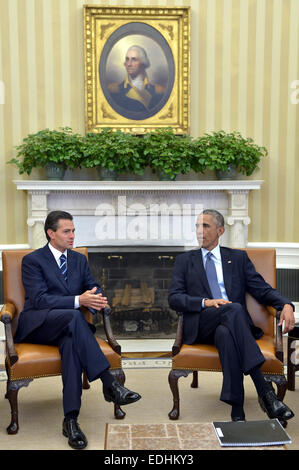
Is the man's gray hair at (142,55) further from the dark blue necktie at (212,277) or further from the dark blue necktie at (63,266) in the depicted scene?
the dark blue necktie at (63,266)

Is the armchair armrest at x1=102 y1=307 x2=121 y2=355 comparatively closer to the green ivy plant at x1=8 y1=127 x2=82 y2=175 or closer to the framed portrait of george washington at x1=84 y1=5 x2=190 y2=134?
the green ivy plant at x1=8 y1=127 x2=82 y2=175

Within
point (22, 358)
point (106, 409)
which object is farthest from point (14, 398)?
point (106, 409)

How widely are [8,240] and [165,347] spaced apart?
210cm

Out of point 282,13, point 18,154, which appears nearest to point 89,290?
point 18,154

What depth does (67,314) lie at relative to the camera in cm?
309

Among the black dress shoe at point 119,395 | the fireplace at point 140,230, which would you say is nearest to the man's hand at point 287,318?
the black dress shoe at point 119,395

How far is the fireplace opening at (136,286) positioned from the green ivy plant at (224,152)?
1.04 meters

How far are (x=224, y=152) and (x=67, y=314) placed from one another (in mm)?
2671

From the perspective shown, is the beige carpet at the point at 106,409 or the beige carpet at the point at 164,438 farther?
the beige carpet at the point at 106,409

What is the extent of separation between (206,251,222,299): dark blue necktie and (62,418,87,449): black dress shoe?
1270mm

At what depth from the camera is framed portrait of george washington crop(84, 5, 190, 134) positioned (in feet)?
17.0

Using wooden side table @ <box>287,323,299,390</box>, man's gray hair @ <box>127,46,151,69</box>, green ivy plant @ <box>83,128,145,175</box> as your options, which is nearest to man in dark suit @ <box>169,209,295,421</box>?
wooden side table @ <box>287,323,299,390</box>

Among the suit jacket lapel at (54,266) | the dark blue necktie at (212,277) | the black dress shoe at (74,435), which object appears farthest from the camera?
the dark blue necktie at (212,277)

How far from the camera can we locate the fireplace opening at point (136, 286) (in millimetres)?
5184
